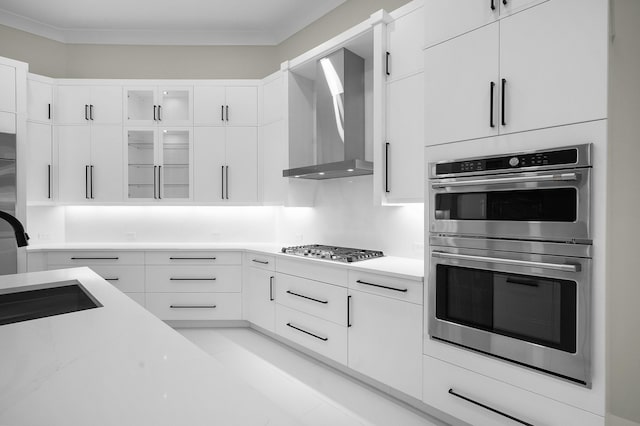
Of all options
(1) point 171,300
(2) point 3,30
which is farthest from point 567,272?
(2) point 3,30

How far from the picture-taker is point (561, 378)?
1.61 meters

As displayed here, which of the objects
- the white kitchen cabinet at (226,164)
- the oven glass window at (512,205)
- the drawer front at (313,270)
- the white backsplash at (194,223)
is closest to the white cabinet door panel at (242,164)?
the white kitchen cabinet at (226,164)

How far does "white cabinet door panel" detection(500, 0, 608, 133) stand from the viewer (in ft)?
5.02

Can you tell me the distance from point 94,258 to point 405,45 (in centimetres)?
370

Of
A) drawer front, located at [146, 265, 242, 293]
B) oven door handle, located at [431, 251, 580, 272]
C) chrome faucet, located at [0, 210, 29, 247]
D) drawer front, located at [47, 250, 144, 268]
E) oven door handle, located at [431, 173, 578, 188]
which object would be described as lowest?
drawer front, located at [146, 265, 242, 293]

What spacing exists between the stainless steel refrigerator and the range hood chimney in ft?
9.31

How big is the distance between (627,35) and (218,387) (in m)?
2.61

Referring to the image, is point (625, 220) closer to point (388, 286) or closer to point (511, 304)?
point (511, 304)

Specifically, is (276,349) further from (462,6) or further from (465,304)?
(462,6)

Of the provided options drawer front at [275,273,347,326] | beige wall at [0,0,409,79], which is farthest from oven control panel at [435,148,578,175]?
beige wall at [0,0,409,79]

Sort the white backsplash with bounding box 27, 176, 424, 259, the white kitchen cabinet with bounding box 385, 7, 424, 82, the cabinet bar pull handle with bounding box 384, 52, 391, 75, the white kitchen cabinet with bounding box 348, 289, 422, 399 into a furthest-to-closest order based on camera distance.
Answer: the white backsplash with bounding box 27, 176, 424, 259
the cabinet bar pull handle with bounding box 384, 52, 391, 75
the white kitchen cabinet with bounding box 385, 7, 424, 82
the white kitchen cabinet with bounding box 348, 289, 422, 399

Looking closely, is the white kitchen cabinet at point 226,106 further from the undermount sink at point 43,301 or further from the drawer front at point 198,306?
the undermount sink at point 43,301

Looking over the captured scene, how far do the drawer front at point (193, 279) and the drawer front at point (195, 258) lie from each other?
0.15ft

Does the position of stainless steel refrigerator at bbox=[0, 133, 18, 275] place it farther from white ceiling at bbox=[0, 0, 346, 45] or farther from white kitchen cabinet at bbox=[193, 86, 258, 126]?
white kitchen cabinet at bbox=[193, 86, 258, 126]
